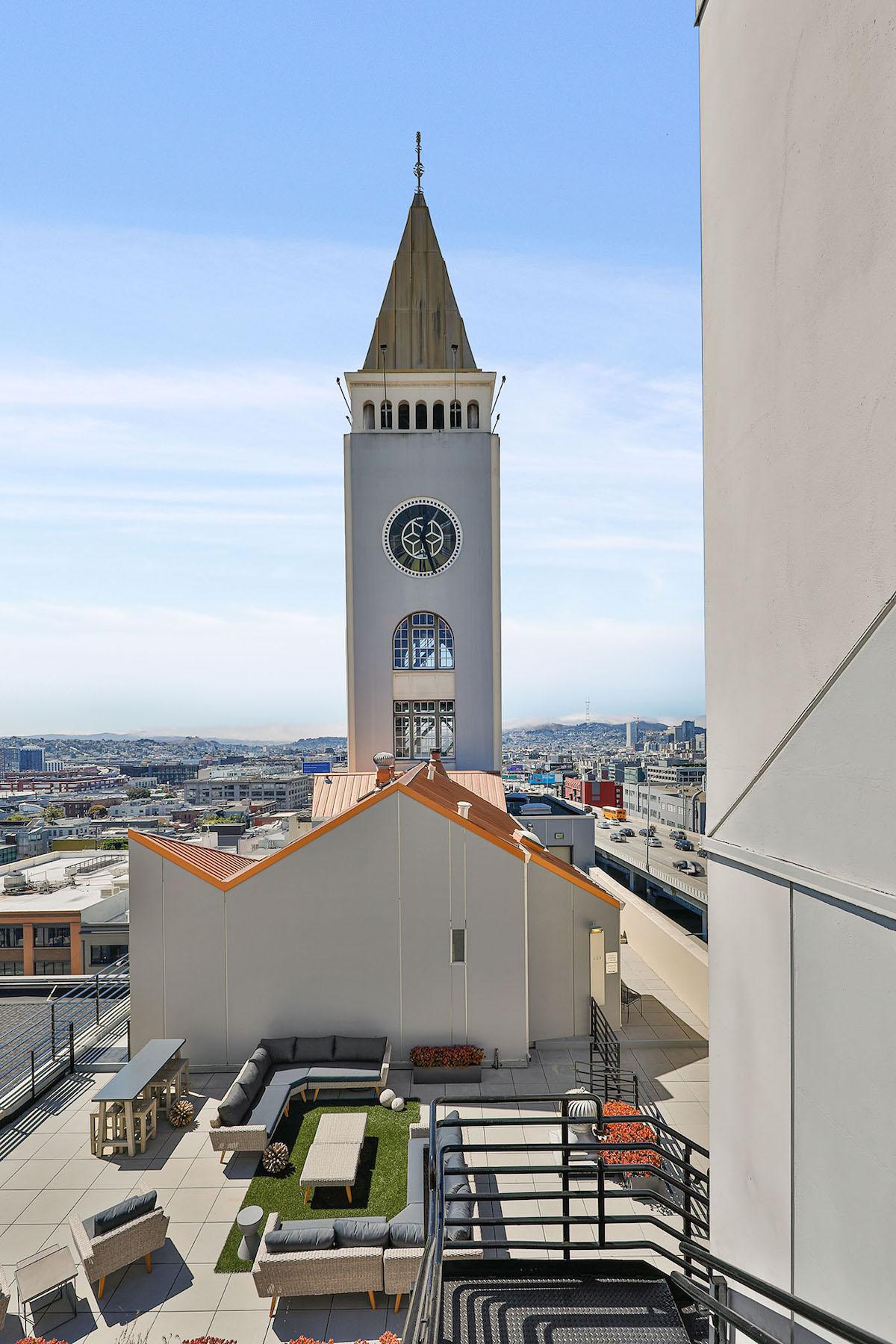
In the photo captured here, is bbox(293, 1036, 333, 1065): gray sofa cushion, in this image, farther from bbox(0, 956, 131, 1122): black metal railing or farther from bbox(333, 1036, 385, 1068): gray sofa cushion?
bbox(0, 956, 131, 1122): black metal railing

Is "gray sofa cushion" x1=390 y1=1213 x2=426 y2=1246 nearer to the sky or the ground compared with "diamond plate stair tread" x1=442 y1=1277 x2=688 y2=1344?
nearer to the ground

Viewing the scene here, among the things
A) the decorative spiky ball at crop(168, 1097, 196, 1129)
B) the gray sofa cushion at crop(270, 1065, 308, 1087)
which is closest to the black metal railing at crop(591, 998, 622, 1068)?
the gray sofa cushion at crop(270, 1065, 308, 1087)

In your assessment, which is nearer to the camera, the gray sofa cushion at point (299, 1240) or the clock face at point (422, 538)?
the gray sofa cushion at point (299, 1240)

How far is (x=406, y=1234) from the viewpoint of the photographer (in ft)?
27.3

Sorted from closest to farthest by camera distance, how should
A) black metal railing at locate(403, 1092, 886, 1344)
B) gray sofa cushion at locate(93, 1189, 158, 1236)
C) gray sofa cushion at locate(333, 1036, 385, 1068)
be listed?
black metal railing at locate(403, 1092, 886, 1344), gray sofa cushion at locate(93, 1189, 158, 1236), gray sofa cushion at locate(333, 1036, 385, 1068)

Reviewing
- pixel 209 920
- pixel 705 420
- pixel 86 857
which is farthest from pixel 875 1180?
pixel 86 857

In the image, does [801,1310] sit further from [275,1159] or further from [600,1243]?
[275,1159]

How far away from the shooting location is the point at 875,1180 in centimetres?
273

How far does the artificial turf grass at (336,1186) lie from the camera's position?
31.4 ft

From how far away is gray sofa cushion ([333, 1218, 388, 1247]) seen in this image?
8.33 meters

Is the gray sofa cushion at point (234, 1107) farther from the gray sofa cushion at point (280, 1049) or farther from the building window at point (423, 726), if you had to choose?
the building window at point (423, 726)

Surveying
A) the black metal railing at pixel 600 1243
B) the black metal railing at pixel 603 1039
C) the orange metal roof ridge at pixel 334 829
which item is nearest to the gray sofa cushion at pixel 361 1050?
the orange metal roof ridge at pixel 334 829

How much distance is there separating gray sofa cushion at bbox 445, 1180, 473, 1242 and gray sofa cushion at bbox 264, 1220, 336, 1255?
4.26 feet

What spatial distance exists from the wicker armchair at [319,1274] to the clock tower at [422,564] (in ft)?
75.2
